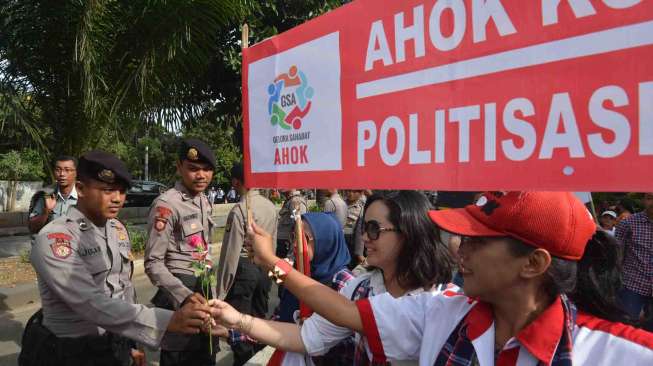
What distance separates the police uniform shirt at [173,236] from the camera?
2.95 m

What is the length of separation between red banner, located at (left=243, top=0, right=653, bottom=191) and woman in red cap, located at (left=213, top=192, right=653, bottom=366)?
85 millimetres

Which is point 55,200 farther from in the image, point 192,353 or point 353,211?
point 353,211

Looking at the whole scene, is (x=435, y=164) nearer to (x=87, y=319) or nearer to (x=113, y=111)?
(x=87, y=319)

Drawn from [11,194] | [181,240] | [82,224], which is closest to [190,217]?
[181,240]

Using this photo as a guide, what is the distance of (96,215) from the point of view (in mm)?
2273

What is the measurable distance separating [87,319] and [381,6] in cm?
172

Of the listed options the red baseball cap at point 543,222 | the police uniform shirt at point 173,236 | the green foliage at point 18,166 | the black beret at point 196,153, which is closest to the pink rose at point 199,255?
the police uniform shirt at point 173,236

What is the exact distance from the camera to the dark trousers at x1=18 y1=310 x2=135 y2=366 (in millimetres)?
2033

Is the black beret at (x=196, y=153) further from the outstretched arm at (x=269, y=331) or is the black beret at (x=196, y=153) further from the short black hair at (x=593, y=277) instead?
the short black hair at (x=593, y=277)

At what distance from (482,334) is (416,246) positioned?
29.7 inches

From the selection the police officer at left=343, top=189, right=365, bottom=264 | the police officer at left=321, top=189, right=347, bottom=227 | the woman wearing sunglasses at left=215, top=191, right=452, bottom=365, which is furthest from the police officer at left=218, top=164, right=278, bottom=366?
the police officer at left=343, top=189, right=365, bottom=264

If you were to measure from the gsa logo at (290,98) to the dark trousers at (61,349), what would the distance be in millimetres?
1281

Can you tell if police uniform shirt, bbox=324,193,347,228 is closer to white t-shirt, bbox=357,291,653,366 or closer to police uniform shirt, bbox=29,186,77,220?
police uniform shirt, bbox=29,186,77,220

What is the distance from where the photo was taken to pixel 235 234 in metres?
3.70
